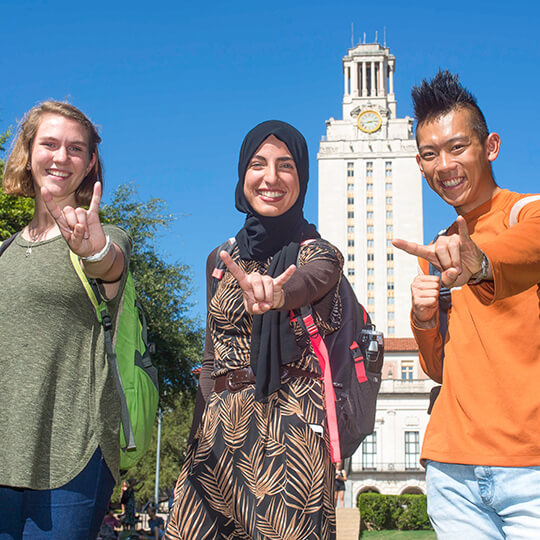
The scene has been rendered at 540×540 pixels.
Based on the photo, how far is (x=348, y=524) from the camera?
28078 mm

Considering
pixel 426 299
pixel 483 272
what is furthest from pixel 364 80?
pixel 483 272

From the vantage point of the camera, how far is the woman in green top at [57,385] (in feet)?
8.84

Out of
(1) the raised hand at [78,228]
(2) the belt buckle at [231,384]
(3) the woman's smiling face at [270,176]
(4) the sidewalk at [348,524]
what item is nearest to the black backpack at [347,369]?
(3) the woman's smiling face at [270,176]

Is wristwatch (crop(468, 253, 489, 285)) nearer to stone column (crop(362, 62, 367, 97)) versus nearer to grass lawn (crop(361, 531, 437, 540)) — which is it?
grass lawn (crop(361, 531, 437, 540))

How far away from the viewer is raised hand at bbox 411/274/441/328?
2891 mm

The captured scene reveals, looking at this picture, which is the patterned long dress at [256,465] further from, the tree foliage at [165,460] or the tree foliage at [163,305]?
the tree foliage at [165,460]

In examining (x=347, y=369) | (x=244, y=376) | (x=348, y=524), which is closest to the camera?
(x=244, y=376)

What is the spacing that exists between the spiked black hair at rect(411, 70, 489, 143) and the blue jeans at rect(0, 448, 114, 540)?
208cm

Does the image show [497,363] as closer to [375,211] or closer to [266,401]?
[266,401]

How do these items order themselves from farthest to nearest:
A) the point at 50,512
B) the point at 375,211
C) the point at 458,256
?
the point at 375,211 → the point at 50,512 → the point at 458,256

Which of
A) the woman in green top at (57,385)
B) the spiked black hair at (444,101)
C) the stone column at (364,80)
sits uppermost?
the stone column at (364,80)

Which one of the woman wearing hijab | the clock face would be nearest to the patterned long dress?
the woman wearing hijab

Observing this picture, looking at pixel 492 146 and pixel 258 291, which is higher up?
pixel 492 146

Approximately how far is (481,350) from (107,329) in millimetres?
1463
